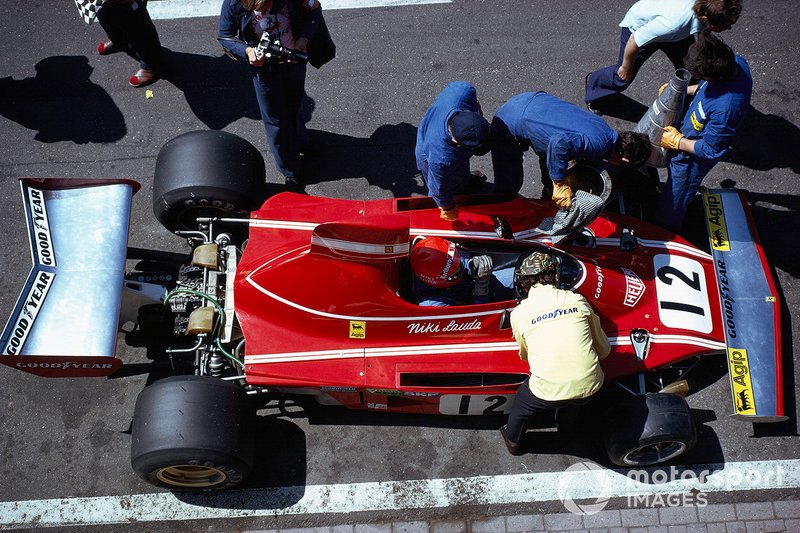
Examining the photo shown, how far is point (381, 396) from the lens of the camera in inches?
185

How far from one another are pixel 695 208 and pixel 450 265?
2.75 m

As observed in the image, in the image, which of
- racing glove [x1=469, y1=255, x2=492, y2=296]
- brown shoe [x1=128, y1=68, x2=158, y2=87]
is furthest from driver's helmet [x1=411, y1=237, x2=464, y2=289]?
brown shoe [x1=128, y1=68, x2=158, y2=87]

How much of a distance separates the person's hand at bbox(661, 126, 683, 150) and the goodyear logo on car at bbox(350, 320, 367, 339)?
2572 mm

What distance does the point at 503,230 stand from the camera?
4879 mm

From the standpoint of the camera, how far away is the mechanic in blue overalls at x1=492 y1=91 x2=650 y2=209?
188 inches

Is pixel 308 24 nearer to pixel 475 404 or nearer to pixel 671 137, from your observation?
pixel 671 137

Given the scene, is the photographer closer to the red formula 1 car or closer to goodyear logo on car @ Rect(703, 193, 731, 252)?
the red formula 1 car

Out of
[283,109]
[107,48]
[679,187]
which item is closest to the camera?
[679,187]

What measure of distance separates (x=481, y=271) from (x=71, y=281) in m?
2.61

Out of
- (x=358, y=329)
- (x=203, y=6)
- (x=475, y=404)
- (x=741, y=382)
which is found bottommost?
(x=741, y=382)

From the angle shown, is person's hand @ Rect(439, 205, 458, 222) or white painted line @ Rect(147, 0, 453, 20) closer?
person's hand @ Rect(439, 205, 458, 222)

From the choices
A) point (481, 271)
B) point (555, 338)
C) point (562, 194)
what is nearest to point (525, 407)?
point (555, 338)

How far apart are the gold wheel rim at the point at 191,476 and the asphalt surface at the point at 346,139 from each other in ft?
1.31
